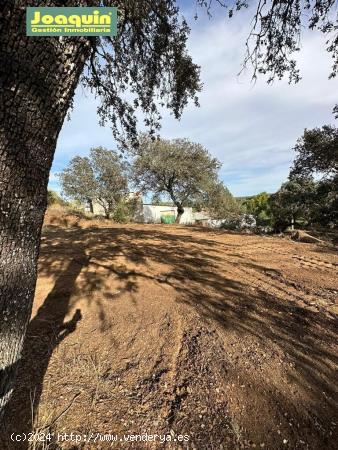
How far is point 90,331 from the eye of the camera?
263 centimetres

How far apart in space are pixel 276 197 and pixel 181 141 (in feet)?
25.7

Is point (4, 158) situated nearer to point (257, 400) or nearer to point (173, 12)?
point (257, 400)

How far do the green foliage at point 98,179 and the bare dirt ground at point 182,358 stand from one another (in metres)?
15.8

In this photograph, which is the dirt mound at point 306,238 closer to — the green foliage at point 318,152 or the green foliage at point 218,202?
the green foliage at point 318,152

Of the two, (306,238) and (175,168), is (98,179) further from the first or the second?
(306,238)

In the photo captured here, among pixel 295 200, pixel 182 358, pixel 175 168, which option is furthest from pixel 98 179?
pixel 182 358

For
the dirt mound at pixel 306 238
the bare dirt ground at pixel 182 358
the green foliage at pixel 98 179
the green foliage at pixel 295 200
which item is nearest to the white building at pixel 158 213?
the green foliage at pixel 98 179

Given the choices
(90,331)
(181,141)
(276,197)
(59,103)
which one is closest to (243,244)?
(90,331)

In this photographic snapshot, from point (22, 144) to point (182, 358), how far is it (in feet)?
6.79

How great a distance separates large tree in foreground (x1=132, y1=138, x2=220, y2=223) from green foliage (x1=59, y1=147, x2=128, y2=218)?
1.78m

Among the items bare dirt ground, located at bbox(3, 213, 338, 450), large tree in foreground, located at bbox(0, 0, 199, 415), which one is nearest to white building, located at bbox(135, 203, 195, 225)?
bare dirt ground, located at bbox(3, 213, 338, 450)

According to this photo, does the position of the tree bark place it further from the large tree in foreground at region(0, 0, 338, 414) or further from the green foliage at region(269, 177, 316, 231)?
the green foliage at region(269, 177, 316, 231)

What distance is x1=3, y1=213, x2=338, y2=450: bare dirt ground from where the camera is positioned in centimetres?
165

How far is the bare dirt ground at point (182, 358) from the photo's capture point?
5.42 ft
